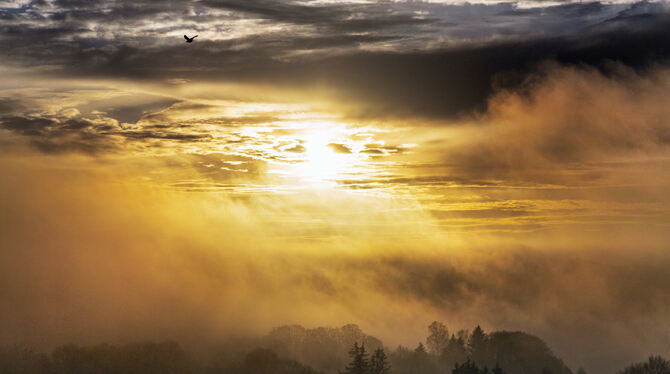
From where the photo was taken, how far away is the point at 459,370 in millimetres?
151125

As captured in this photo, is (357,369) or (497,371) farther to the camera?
(357,369)

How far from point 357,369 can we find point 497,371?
36.3 metres

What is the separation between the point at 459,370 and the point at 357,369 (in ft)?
89.1

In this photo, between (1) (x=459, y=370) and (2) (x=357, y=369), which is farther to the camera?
(2) (x=357, y=369)

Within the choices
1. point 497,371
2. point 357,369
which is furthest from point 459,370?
point 357,369

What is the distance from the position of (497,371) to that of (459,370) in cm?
913

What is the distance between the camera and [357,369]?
548 feet

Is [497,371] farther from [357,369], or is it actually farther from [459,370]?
[357,369]

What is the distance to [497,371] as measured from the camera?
145 meters
